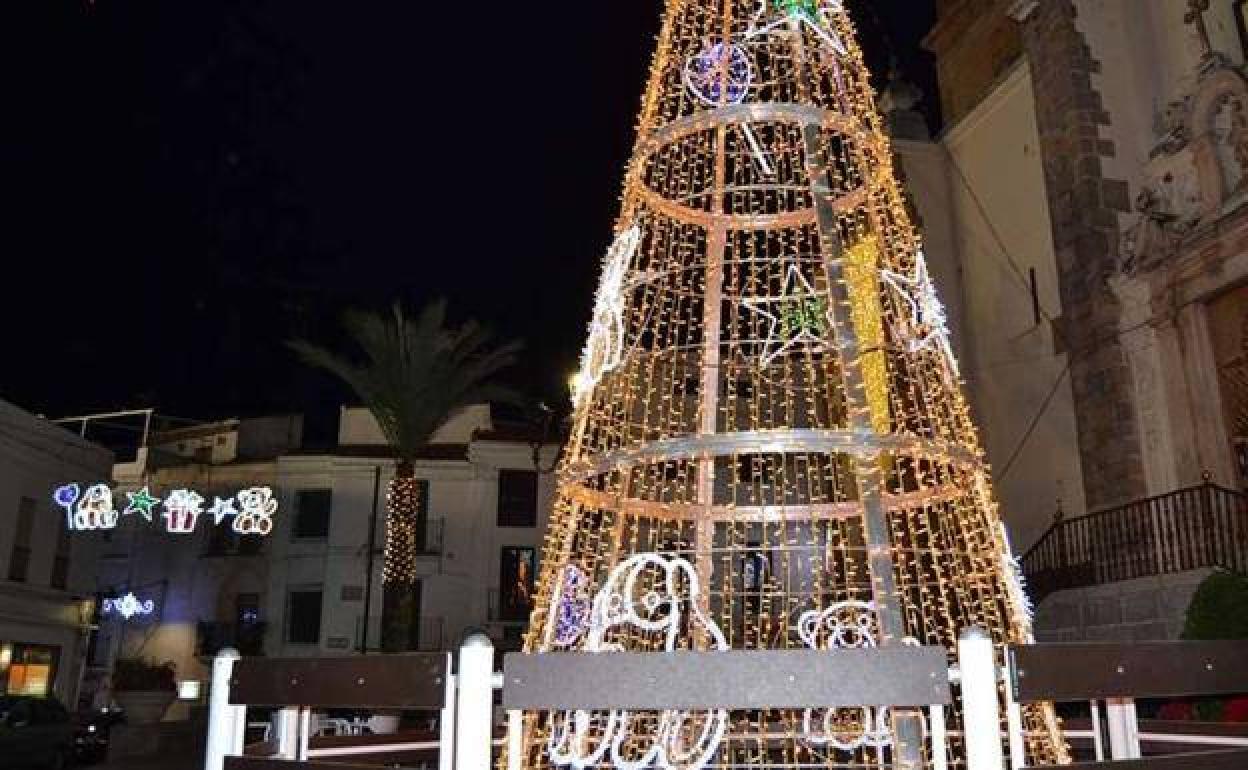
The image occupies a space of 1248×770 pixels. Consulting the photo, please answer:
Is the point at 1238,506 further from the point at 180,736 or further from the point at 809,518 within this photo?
the point at 180,736

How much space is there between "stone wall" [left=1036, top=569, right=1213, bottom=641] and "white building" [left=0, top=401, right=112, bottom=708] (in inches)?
879

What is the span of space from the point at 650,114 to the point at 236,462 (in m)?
28.9

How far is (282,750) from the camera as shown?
12.4 feet

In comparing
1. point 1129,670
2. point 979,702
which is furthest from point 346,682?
point 1129,670

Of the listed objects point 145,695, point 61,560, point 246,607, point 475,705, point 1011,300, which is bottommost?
point 145,695

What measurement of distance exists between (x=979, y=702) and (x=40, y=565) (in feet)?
90.4

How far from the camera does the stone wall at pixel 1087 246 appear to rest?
1280cm

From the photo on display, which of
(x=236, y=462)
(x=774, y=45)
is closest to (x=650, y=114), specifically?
(x=774, y=45)

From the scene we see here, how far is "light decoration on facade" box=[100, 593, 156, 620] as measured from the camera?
2770cm

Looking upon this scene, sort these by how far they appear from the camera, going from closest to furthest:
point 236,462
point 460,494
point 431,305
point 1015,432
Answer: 1. point 1015,432
2. point 431,305
3. point 460,494
4. point 236,462

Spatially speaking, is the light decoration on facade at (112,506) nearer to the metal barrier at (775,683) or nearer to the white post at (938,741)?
the metal barrier at (775,683)

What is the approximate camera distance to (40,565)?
975 inches

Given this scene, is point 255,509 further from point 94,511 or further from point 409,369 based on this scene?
point 409,369

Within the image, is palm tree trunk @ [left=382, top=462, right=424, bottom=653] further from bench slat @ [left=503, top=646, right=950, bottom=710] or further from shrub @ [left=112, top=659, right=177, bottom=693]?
bench slat @ [left=503, top=646, right=950, bottom=710]
